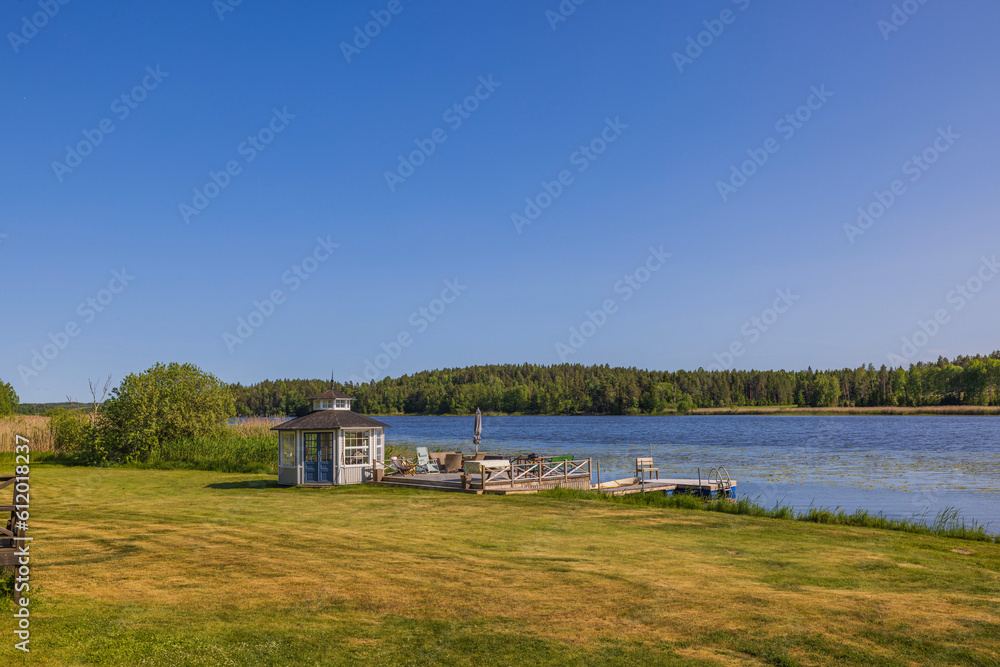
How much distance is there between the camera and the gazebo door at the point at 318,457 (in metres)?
26.6

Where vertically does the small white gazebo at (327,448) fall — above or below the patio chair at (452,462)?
above

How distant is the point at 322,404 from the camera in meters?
28.1

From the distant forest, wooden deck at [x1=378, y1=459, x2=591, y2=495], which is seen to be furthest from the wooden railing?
the distant forest

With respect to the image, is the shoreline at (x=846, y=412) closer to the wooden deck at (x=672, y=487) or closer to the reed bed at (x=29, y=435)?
the wooden deck at (x=672, y=487)

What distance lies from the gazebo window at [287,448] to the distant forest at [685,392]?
12564cm

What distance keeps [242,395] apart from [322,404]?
16681cm

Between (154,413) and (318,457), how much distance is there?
14971 millimetres

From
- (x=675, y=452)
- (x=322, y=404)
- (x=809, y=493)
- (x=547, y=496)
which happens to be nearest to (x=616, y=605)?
(x=547, y=496)

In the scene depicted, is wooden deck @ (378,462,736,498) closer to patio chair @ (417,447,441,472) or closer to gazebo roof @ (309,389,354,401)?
patio chair @ (417,447,441,472)

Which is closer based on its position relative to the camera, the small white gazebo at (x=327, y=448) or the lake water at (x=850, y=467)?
the small white gazebo at (x=327, y=448)

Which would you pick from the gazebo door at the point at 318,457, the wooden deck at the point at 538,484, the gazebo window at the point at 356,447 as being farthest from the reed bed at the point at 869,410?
the gazebo door at the point at 318,457

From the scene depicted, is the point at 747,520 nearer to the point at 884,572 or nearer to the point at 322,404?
the point at 884,572

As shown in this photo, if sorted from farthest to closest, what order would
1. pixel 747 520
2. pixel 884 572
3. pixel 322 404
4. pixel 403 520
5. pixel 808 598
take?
pixel 322 404, pixel 747 520, pixel 403 520, pixel 884 572, pixel 808 598

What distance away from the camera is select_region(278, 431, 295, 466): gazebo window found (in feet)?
88.9
